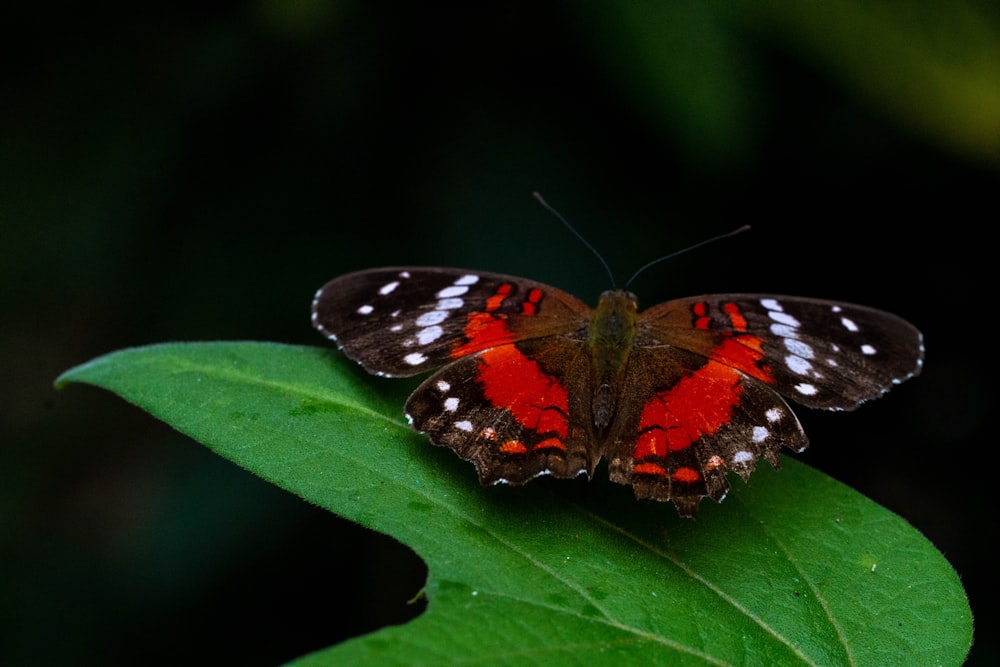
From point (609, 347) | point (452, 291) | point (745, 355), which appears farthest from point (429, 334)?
point (745, 355)

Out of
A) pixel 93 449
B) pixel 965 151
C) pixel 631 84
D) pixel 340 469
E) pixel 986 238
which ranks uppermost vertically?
pixel 631 84

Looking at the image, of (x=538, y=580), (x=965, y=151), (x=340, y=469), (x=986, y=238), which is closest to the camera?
(x=538, y=580)

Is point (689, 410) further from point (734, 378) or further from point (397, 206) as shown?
point (397, 206)

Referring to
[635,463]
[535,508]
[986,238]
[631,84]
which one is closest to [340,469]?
[535,508]

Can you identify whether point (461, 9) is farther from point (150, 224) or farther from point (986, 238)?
point (986, 238)

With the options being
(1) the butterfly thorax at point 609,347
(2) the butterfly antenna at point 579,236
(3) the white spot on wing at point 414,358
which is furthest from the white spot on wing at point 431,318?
(2) the butterfly antenna at point 579,236

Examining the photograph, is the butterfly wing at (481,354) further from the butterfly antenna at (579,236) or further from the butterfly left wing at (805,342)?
the butterfly antenna at (579,236)

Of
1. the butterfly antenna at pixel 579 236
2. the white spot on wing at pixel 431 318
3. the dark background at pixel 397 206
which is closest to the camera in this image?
the white spot on wing at pixel 431 318
